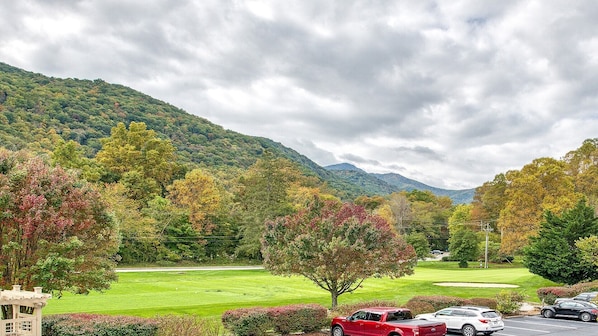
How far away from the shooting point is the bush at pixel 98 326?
1606 centimetres

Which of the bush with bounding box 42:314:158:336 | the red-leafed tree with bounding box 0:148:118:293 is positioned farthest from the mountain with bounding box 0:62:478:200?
the bush with bounding box 42:314:158:336

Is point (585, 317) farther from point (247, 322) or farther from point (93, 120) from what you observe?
point (93, 120)

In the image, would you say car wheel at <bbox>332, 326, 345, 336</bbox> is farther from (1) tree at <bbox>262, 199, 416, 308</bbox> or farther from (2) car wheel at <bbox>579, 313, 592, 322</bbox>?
(2) car wheel at <bbox>579, 313, 592, 322</bbox>

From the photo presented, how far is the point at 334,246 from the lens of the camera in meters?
23.4

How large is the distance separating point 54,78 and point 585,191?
14572 centimetres

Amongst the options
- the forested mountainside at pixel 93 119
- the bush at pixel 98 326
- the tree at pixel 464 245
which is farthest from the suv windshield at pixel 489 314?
the forested mountainside at pixel 93 119

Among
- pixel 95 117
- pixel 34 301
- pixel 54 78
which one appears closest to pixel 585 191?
pixel 34 301

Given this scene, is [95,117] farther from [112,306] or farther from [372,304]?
[372,304]

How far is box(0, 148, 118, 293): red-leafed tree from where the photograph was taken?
54.3 feet

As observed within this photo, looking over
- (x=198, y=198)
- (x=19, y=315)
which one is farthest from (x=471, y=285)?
(x=19, y=315)

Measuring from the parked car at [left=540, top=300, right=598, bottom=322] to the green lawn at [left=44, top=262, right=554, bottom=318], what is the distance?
→ 355 inches

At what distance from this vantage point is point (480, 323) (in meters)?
21.8

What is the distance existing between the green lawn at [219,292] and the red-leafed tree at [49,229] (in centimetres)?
893

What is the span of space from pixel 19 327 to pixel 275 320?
31.8ft
